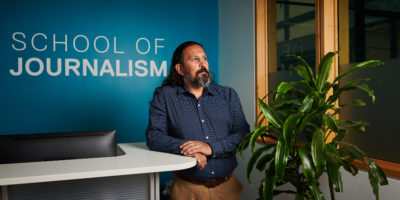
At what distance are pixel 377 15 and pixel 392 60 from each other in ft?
0.98

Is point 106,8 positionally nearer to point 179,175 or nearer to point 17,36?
point 17,36

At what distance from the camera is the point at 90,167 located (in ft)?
5.41

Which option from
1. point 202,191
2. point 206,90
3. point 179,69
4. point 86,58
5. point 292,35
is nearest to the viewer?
point 202,191

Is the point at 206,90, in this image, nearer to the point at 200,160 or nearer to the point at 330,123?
the point at 200,160

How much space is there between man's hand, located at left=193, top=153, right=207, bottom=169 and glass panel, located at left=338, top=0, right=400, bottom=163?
103 cm

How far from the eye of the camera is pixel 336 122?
152 cm

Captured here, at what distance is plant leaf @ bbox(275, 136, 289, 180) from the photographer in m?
1.46

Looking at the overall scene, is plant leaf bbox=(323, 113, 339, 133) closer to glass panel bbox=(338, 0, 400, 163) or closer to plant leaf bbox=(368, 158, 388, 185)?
plant leaf bbox=(368, 158, 388, 185)

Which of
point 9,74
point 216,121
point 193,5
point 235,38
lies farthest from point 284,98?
point 9,74

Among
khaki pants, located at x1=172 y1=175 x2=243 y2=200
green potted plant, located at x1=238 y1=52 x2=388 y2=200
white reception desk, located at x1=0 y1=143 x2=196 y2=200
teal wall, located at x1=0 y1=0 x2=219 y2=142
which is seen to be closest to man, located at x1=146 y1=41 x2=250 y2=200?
khaki pants, located at x1=172 y1=175 x2=243 y2=200

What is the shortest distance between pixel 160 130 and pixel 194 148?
30cm

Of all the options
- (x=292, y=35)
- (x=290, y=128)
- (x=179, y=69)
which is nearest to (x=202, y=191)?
(x=290, y=128)

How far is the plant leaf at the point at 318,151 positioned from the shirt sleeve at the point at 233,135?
666 millimetres

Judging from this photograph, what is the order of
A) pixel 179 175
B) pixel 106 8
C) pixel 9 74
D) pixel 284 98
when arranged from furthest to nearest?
pixel 106 8
pixel 9 74
pixel 179 175
pixel 284 98
